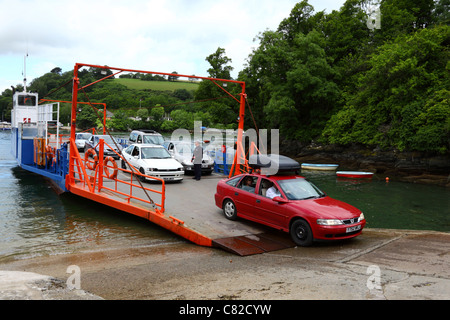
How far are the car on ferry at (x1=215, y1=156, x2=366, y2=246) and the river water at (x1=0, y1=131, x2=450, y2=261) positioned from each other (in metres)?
1.99

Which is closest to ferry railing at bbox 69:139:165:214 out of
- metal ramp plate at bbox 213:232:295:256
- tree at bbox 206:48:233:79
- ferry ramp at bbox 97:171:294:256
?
ferry ramp at bbox 97:171:294:256

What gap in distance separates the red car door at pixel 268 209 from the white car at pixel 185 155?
776 cm

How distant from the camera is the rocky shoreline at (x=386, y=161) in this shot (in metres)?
28.3

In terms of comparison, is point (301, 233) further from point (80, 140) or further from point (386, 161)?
point (386, 161)

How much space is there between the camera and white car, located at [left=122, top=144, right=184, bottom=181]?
14.9 meters

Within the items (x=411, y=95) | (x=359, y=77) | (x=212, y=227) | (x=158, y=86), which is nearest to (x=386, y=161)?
(x=411, y=95)

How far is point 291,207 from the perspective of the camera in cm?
888

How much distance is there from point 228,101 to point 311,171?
70.1ft

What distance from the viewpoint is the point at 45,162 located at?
696 inches

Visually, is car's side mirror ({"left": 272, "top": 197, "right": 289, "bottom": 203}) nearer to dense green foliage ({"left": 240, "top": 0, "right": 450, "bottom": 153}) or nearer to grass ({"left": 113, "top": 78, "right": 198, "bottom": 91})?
dense green foliage ({"left": 240, "top": 0, "right": 450, "bottom": 153})

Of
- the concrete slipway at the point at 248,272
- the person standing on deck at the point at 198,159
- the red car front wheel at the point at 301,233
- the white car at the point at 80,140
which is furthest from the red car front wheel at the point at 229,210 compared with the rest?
the white car at the point at 80,140

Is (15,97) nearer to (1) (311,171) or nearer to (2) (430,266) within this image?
(2) (430,266)

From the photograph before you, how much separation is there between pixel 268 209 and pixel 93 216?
7261mm
